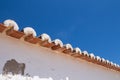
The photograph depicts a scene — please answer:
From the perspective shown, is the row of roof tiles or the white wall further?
the white wall

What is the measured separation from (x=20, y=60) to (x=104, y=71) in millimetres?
3047

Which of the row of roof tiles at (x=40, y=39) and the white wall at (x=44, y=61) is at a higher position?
the row of roof tiles at (x=40, y=39)

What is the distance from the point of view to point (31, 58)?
178 inches

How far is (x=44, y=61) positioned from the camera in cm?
476

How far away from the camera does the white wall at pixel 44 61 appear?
422 cm

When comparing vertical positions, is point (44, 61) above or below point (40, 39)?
below

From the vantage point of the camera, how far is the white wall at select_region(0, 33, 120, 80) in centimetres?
422

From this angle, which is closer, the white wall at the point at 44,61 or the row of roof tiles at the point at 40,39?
the row of roof tiles at the point at 40,39

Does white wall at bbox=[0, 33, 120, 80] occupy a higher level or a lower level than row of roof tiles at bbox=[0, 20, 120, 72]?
lower

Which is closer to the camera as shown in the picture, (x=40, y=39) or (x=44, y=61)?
(x=40, y=39)

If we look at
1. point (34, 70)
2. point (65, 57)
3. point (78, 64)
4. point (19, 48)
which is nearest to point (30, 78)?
point (34, 70)

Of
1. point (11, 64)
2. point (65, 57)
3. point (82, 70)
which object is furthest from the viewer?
point (82, 70)

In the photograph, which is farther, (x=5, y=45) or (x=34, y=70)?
(x=34, y=70)

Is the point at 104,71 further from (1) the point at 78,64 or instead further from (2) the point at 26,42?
(2) the point at 26,42
